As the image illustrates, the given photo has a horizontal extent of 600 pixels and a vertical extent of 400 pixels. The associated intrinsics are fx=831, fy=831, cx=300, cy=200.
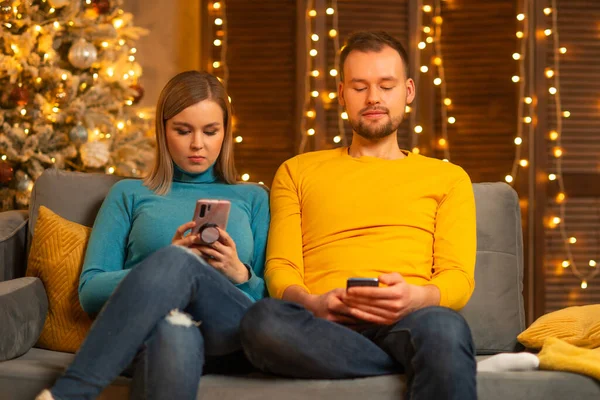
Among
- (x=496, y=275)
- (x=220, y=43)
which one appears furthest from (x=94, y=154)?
(x=496, y=275)

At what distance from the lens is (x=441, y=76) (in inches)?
169

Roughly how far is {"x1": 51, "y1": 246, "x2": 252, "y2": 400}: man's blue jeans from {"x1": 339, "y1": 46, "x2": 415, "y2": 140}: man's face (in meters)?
0.62

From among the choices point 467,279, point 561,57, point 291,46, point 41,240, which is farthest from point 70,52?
point 467,279

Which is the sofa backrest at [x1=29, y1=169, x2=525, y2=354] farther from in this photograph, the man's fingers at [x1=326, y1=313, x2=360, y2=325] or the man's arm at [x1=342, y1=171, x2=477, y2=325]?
the man's fingers at [x1=326, y1=313, x2=360, y2=325]

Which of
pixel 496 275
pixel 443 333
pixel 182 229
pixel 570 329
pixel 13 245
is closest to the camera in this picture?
pixel 443 333

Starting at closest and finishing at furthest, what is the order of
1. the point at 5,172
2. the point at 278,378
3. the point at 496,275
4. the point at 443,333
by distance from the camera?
the point at 443,333 < the point at 278,378 < the point at 496,275 < the point at 5,172

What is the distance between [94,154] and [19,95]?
0.44m

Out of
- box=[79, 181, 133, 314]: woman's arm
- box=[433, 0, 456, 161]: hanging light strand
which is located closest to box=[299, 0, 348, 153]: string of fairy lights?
box=[433, 0, 456, 161]: hanging light strand

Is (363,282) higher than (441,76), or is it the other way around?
(441,76)

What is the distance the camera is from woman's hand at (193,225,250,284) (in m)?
1.89

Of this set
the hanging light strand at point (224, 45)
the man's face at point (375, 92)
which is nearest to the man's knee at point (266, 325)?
the man's face at point (375, 92)

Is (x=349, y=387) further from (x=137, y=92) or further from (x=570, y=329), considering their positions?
(x=137, y=92)

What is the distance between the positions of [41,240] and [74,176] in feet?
0.83

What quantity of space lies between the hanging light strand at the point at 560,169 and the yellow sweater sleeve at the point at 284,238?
2.31m
